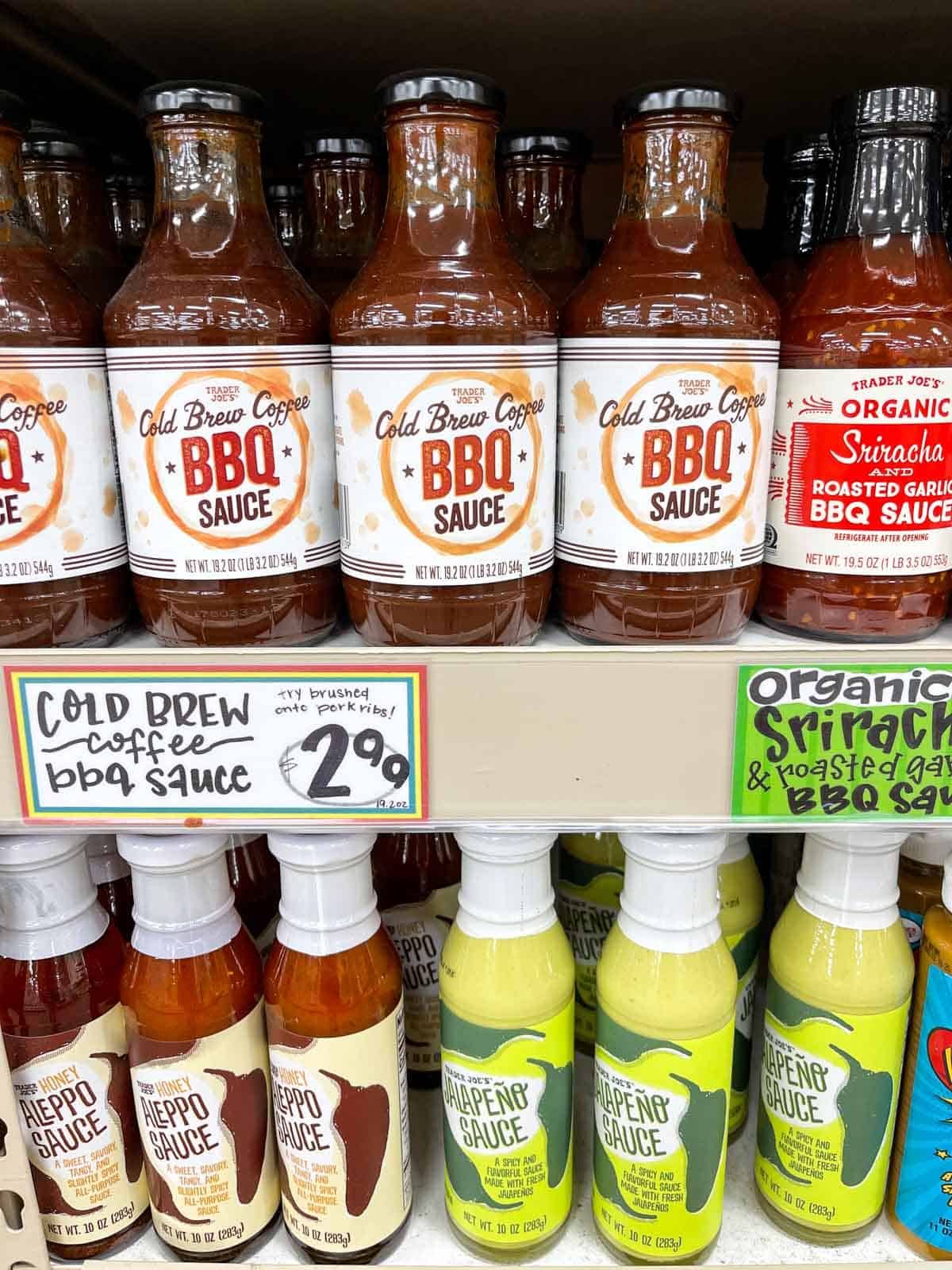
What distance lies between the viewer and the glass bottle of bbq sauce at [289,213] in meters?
1.00

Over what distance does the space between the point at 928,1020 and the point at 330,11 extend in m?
0.99

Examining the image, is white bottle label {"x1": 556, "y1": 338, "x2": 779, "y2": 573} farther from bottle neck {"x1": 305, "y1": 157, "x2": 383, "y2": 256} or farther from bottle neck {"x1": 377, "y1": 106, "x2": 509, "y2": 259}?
bottle neck {"x1": 305, "y1": 157, "x2": 383, "y2": 256}

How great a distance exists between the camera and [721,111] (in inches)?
28.7

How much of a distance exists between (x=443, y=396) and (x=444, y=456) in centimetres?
4

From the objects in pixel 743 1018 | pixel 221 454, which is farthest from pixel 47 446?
pixel 743 1018

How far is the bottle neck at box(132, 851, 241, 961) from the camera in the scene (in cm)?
83

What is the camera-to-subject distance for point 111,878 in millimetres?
994

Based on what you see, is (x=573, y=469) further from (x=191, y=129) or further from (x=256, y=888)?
(x=256, y=888)

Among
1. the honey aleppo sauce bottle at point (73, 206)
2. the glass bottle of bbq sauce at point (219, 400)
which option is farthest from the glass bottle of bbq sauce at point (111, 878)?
the honey aleppo sauce bottle at point (73, 206)

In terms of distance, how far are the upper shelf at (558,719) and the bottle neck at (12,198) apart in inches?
13.0

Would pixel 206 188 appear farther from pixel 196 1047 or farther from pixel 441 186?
pixel 196 1047

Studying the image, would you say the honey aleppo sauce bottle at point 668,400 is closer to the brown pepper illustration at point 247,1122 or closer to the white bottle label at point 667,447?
the white bottle label at point 667,447

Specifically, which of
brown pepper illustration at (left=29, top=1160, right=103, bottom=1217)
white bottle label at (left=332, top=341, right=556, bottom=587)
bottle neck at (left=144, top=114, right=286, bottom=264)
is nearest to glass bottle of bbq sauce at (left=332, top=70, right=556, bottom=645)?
white bottle label at (left=332, top=341, right=556, bottom=587)

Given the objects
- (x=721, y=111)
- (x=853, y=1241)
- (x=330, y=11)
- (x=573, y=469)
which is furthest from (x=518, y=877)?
(x=330, y=11)
